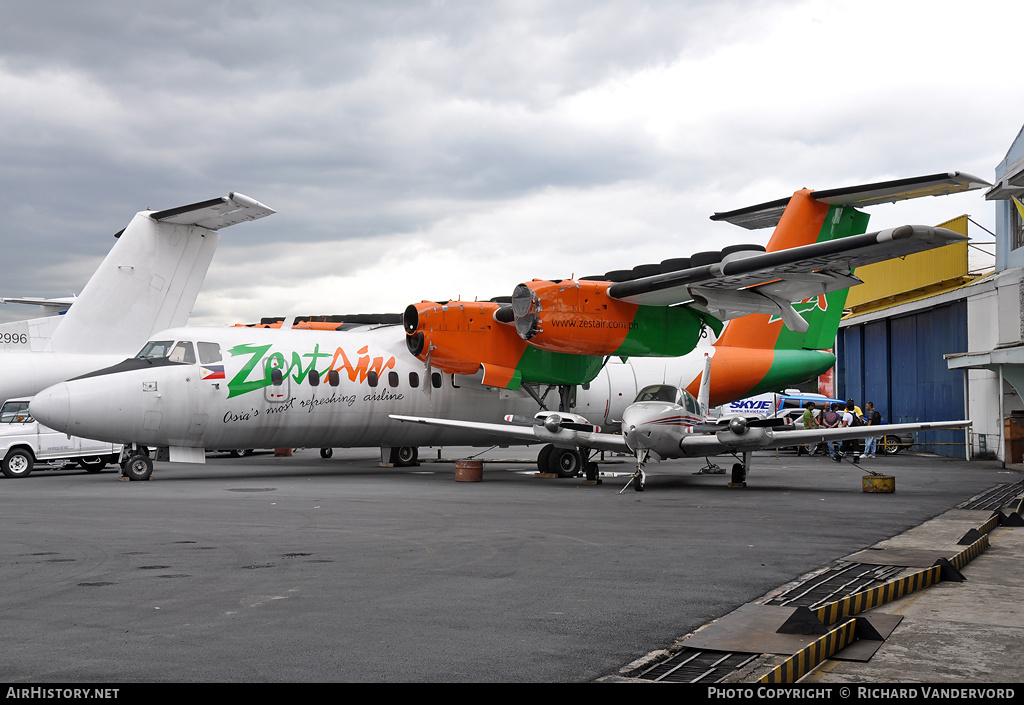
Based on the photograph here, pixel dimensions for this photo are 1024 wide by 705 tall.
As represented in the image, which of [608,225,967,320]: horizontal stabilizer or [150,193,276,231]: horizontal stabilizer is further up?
[150,193,276,231]: horizontal stabilizer

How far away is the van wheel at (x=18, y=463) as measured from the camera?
2028 cm

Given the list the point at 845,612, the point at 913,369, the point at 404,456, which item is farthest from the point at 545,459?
the point at 913,369

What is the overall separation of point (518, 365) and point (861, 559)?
1238 centimetres

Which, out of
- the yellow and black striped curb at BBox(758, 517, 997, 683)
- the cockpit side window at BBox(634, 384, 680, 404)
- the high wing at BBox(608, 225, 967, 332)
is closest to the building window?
the high wing at BBox(608, 225, 967, 332)

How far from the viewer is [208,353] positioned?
1766cm

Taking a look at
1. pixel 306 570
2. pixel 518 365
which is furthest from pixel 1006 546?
pixel 518 365

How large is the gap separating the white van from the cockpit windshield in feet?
14.7

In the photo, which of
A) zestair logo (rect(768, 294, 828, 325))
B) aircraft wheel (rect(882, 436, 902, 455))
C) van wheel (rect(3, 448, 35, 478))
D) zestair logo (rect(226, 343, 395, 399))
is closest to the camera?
zestair logo (rect(226, 343, 395, 399))

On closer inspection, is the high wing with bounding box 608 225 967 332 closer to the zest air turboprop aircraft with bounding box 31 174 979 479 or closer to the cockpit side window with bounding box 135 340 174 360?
the zest air turboprop aircraft with bounding box 31 174 979 479

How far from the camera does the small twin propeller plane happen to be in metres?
16.1

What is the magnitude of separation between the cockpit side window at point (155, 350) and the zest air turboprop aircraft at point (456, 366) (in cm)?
3

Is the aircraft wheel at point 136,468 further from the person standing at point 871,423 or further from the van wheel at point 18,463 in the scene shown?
the person standing at point 871,423

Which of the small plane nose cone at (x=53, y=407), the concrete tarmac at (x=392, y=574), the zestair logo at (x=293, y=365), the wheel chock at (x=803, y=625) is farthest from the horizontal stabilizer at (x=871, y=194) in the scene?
the small plane nose cone at (x=53, y=407)

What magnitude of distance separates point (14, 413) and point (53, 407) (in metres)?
6.48
